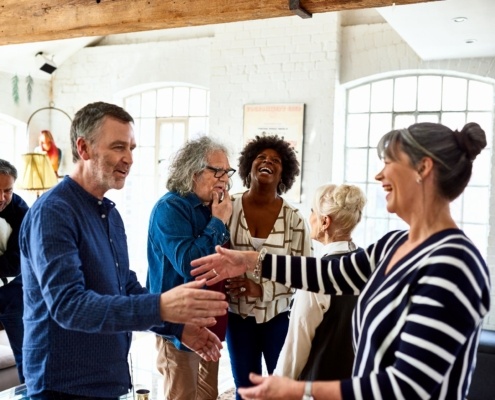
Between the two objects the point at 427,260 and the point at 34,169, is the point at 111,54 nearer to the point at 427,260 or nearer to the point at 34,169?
the point at 34,169

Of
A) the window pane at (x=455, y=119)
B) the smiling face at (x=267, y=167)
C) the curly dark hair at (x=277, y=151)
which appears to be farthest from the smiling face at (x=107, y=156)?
the window pane at (x=455, y=119)

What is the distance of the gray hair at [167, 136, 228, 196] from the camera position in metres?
2.65

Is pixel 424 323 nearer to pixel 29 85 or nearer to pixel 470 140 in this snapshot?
pixel 470 140

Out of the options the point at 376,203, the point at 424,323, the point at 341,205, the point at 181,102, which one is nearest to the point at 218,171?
the point at 341,205

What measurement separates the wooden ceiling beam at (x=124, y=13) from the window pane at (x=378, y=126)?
7.76 feet

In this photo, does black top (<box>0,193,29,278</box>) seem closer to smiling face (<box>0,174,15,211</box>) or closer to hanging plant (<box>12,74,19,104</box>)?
smiling face (<box>0,174,15,211</box>)

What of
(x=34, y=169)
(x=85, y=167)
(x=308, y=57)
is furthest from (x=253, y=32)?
(x=85, y=167)

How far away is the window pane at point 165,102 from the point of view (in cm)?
705

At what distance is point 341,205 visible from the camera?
236 centimetres

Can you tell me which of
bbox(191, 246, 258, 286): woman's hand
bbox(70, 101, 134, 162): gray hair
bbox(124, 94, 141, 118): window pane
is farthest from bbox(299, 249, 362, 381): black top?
bbox(124, 94, 141, 118): window pane

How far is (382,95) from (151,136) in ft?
9.53

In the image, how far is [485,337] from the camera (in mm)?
4598

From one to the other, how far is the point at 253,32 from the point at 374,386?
16.2 ft

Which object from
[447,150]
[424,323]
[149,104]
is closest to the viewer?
[424,323]
